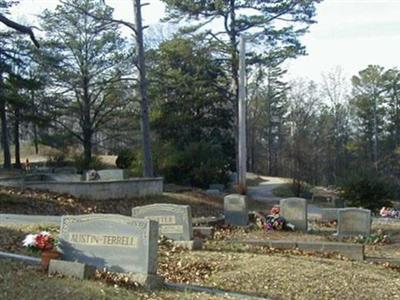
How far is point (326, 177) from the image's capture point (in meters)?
65.1

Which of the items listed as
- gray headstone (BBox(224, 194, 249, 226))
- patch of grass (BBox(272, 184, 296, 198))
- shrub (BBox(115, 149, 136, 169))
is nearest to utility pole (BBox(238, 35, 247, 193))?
gray headstone (BBox(224, 194, 249, 226))

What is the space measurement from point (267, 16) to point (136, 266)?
106 ft

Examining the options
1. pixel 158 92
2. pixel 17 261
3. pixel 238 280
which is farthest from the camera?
pixel 158 92

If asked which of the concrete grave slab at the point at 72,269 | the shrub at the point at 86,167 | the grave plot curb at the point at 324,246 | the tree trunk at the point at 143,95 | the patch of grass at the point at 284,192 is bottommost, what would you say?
the patch of grass at the point at 284,192

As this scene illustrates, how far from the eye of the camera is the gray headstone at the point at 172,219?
Answer: 1133 cm

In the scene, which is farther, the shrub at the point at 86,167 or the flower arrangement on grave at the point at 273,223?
the shrub at the point at 86,167

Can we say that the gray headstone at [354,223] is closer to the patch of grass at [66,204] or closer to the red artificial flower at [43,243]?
the patch of grass at [66,204]

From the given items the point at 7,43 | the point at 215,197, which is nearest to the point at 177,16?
the point at 7,43

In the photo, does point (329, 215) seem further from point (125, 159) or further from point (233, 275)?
point (125, 159)

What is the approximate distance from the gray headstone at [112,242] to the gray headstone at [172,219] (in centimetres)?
355

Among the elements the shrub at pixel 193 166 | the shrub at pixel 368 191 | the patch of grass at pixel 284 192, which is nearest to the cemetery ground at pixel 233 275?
the shrub at pixel 368 191

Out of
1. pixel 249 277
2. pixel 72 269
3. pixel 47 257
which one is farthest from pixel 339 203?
→ pixel 72 269

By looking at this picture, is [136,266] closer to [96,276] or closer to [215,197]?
[96,276]

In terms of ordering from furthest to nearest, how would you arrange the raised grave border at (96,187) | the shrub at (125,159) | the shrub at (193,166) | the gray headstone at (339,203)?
1. the shrub at (125,159)
2. the shrub at (193,166)
3. the gray headstone at (339,203)
4. the raised grave border at (96,187)
